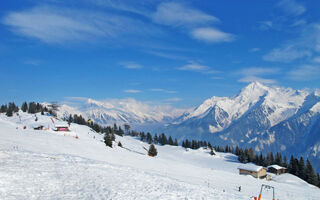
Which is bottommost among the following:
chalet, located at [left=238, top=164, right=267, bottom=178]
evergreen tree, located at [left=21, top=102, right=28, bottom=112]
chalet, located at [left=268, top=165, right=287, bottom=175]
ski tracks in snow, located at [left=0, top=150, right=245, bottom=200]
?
chalet, located at [left=268, top=165, right=287, bottom=175]

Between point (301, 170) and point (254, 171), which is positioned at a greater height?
point (254, 171)

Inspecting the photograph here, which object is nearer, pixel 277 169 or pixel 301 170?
pixel 301 170

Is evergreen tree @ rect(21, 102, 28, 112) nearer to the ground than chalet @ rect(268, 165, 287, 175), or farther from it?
farther from it

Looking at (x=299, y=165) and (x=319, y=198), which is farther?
(x=299, y=165)

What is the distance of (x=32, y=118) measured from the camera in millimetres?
117688

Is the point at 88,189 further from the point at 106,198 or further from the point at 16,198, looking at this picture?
the point at 16,198

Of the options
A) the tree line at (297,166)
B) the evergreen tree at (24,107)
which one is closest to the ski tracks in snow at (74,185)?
the tree line at (297,166)

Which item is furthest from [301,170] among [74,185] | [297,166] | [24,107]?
[24,107]

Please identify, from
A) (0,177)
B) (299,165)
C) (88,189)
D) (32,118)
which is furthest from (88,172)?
(32,118)

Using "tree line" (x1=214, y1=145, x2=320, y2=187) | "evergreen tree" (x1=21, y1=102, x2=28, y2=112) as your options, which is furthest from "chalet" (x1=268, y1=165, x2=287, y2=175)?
"evergreen tree" (x1=21, y1=102, x2=28, y2=112)

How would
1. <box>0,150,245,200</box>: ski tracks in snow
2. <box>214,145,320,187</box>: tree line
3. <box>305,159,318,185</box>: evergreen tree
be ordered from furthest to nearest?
<box>214,145,320,187</box>: tree line → <box>305,159,318,185</box>: evergreen tree → <box>0,150,245,200</box>: ski tracks in snow

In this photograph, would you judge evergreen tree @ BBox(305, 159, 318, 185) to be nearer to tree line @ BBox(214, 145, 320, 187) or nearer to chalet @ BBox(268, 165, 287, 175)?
tree line @ BBox(214, 145, 320, 187)

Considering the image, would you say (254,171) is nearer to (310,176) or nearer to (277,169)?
(277,169)

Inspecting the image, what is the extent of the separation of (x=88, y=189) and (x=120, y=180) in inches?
156
